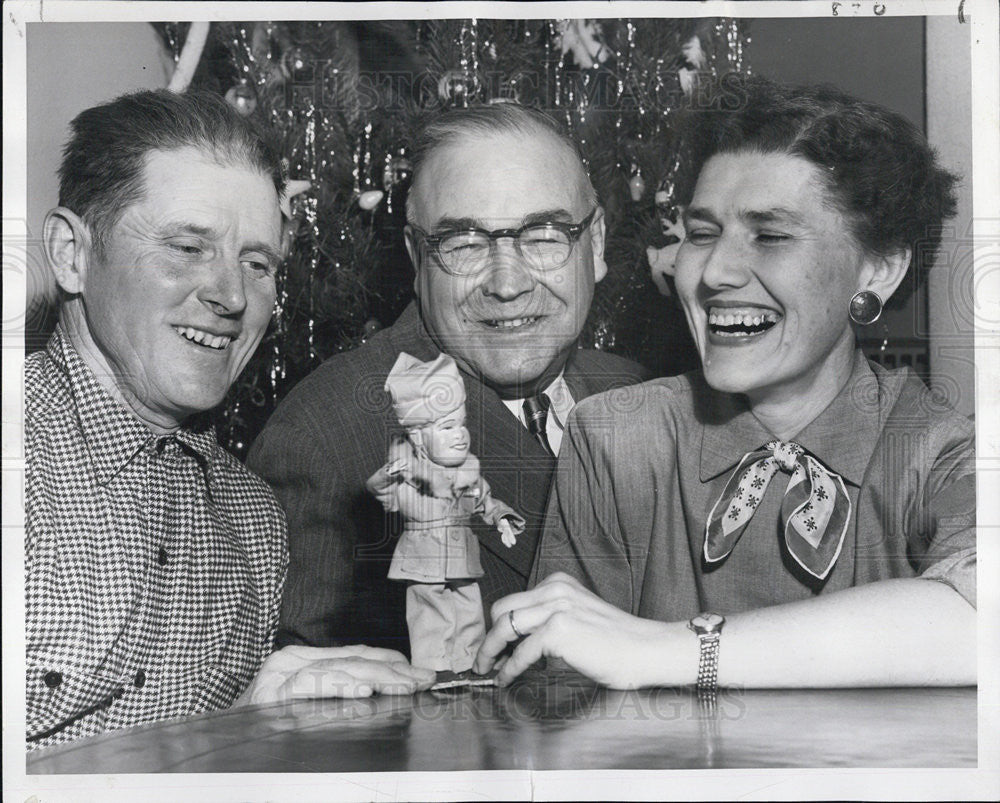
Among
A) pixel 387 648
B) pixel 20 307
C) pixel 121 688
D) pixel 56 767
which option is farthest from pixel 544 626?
pixel 20 307

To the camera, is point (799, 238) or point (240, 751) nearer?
point (240, 751)

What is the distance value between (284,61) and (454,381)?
0.84 metres

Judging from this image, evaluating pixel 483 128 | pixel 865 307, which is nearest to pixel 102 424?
pixel 483 128

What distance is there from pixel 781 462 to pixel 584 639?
0.59 m

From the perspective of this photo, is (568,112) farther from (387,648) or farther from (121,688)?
(121,688)

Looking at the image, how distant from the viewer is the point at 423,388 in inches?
96.6

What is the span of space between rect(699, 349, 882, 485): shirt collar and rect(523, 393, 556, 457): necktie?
354mm

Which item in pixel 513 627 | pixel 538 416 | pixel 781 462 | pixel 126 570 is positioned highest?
pixel 538 416

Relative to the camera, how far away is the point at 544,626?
2377 millimetres

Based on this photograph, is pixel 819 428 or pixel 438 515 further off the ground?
pixel 819 428

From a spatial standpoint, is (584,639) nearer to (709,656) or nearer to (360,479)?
(709,656)

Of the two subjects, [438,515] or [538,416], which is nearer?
[438,515]

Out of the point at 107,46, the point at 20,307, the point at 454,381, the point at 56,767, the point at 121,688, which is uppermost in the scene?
the point at 107,46

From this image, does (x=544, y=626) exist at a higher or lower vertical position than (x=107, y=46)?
lower
